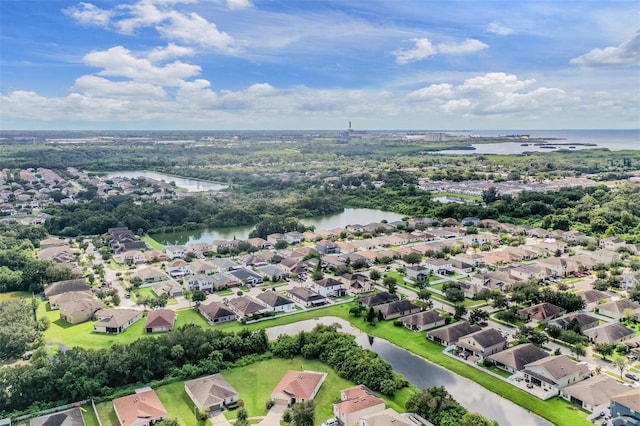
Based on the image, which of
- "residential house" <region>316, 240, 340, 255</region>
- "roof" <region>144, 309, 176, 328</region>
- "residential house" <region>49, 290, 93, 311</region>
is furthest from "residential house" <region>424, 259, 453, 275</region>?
"residential house" <region>49, 290, 93, 311</region>

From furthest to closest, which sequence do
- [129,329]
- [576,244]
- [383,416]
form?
[576,244], [129,329], [383,416]

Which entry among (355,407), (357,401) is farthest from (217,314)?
(355,407)

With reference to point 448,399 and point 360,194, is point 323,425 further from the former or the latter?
point 360,194

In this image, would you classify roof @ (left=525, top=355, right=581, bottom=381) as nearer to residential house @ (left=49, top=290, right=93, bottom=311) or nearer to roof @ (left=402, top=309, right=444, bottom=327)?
roof @ (left=402, top=309, right=444, bottom=327)

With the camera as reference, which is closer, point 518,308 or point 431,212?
point 518,308

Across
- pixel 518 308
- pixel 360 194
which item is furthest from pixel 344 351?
pixel 360 194

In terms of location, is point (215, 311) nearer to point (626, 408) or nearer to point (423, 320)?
point (423, 320)

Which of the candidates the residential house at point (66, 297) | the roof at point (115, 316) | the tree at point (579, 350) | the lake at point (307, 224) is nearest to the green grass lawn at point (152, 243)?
the lake at point (307, 224)
